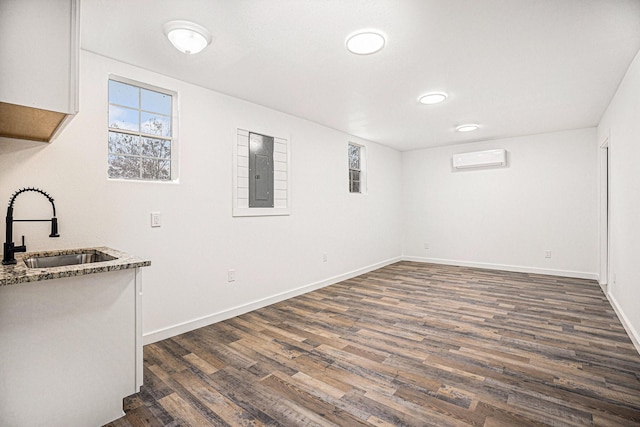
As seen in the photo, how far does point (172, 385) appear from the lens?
7.09ft

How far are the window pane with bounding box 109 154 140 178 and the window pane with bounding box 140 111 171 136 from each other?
31 centimetres

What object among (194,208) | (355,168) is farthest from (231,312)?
(355,168)

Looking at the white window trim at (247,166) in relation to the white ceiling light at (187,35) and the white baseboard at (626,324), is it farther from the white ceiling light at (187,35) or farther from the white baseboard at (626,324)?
the white baseboard at (626,324)

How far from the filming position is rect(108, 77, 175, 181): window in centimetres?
276

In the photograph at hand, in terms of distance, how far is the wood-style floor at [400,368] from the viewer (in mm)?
1851

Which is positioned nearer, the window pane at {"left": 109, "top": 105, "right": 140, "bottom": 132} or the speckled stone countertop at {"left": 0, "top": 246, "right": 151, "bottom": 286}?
the speckled stone countertop at {"left": 0, "top": 246, "right": 151, "bottom": 286}

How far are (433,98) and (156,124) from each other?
9.82ft

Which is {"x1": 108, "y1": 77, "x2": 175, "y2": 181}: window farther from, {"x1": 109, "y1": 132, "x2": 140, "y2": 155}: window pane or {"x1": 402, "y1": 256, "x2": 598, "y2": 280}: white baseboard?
{"x1": 402, "y1": 256, "x2": 598, "y2": 280}: white baseboard

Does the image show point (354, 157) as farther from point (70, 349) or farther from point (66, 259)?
point (70, 349)

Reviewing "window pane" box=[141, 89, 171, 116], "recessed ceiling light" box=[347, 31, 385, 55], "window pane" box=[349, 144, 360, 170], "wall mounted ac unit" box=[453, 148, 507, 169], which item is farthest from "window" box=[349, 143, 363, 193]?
"window pane" box=[141, 89, 171, 116]

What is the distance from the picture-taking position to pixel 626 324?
9.98 ft

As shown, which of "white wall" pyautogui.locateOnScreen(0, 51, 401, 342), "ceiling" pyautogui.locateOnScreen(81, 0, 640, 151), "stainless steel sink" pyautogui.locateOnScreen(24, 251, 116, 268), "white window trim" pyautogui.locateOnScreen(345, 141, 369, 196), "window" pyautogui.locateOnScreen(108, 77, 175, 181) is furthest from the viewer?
"white window trim" pyautogui.locateOnScreen(345, 141, 369, 196)

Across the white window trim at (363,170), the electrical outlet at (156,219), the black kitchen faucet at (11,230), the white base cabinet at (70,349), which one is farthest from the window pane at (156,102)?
the white window trim at (363,170)

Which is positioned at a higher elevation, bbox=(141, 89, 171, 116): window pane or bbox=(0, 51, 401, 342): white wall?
bbox=(141, 89, 171, 116): window pane
